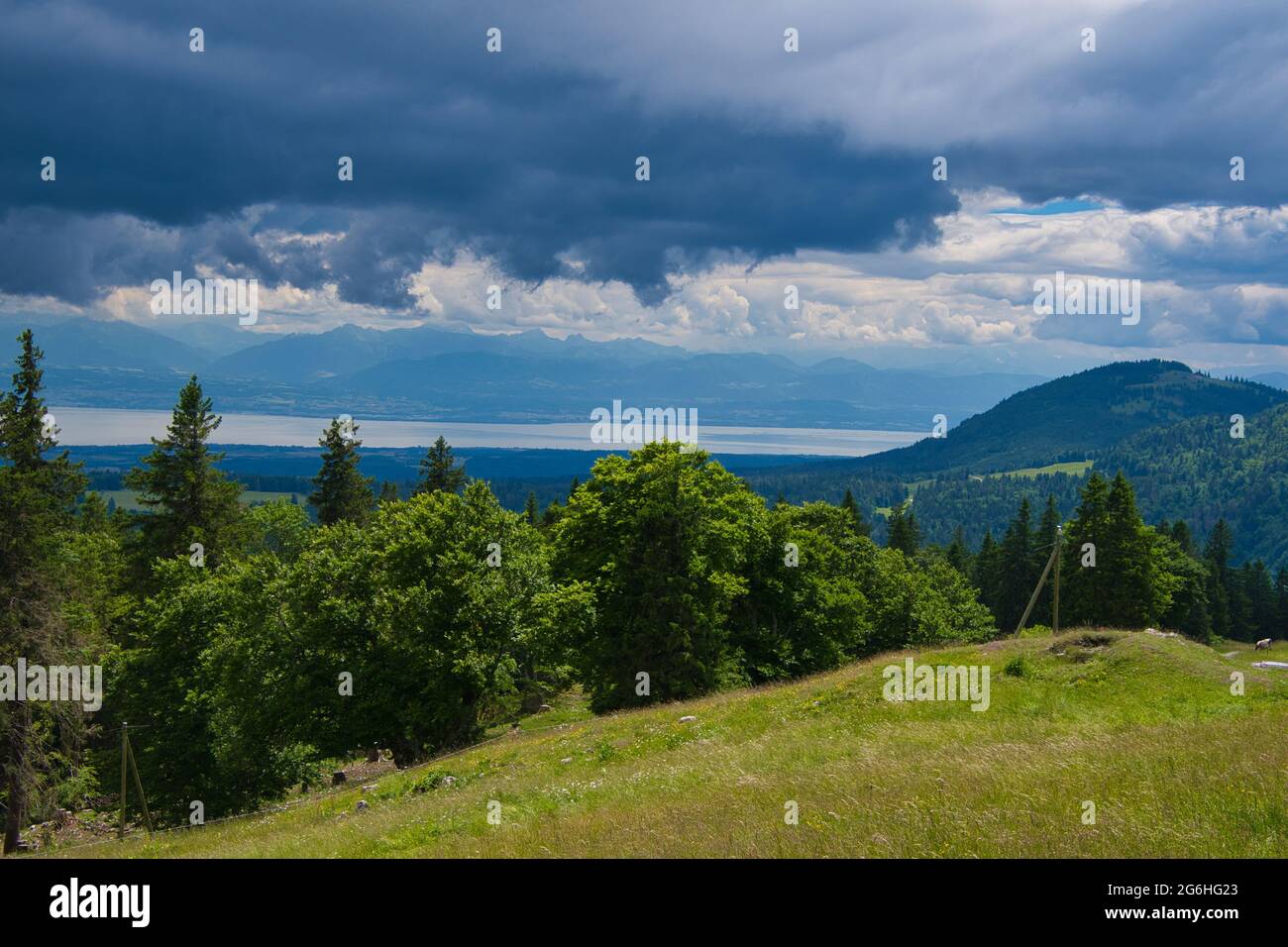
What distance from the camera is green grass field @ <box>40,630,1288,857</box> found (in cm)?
1093

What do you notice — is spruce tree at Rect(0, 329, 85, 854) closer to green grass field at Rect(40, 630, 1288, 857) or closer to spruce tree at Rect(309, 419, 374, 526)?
green grass field at Rect(40, 630, 1288, 857)

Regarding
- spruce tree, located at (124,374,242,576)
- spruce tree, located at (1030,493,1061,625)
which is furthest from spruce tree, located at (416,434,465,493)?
spruce tree, located at (1030,493,1061,625)

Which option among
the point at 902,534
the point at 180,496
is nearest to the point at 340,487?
the point at 180,496

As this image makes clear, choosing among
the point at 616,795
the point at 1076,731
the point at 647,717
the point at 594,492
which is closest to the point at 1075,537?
the point at 594,492

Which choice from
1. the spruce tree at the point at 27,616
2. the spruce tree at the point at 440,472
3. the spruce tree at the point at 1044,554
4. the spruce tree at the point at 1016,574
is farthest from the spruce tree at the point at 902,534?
the spruce tree at the point at 27,616

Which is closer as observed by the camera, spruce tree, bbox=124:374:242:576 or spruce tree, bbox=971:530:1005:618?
spruce tree, bbox=124:374:242:576

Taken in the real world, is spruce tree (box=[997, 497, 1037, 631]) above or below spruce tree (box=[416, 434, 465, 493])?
below

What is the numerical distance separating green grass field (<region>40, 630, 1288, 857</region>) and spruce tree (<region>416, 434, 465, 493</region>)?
4774 centimetres

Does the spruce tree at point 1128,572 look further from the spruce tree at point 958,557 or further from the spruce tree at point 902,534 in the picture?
the spruce tree at point 958,557

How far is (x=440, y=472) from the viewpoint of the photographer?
7544 cm

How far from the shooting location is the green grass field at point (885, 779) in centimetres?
1093

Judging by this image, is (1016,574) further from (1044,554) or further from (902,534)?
(902,534)

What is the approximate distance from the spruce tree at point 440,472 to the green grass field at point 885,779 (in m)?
47.7
